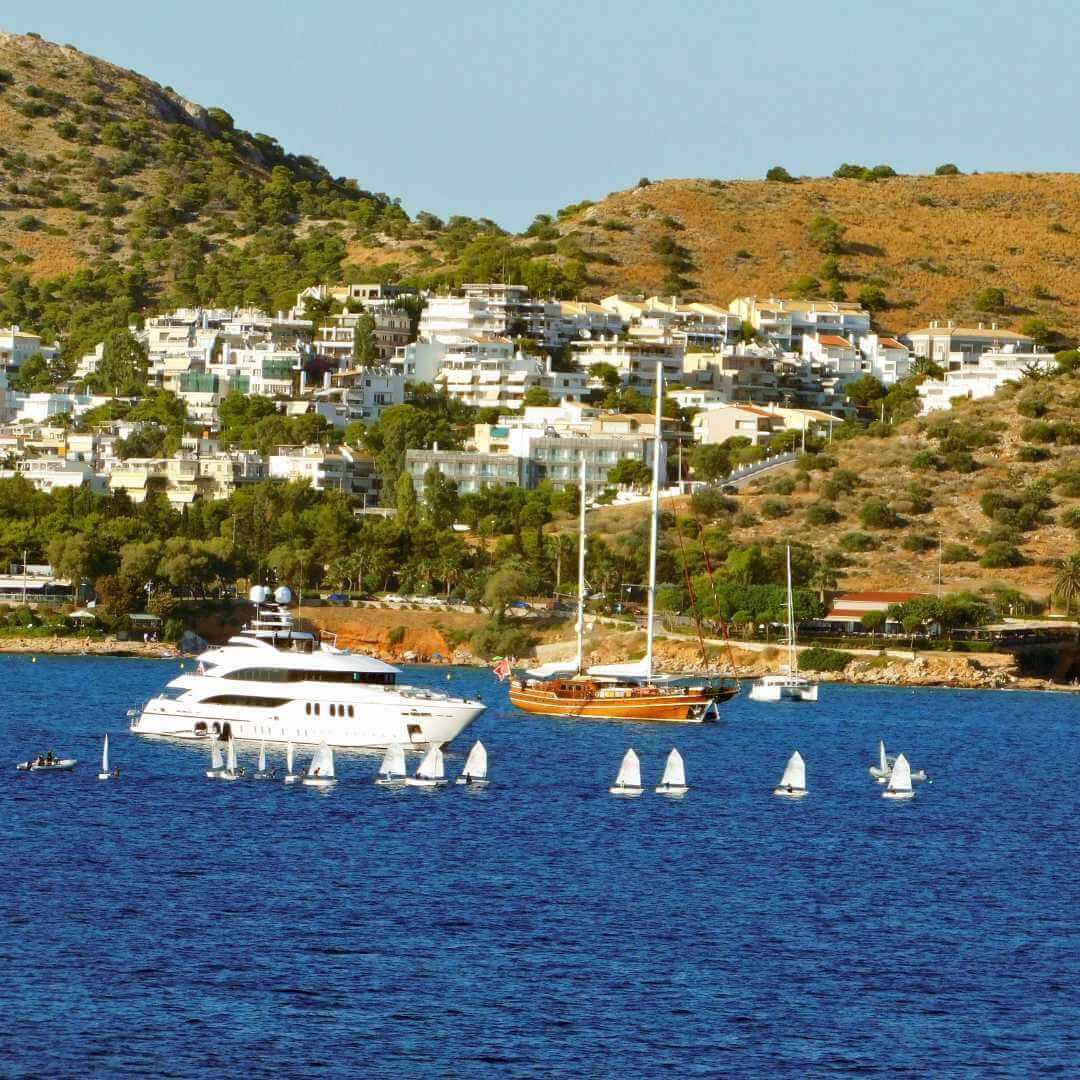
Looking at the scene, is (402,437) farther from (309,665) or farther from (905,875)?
(905,875)

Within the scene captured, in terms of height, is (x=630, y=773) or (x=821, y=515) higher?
(x=821, y=515)

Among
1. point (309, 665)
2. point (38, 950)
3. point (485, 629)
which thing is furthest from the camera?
point (485, 629)

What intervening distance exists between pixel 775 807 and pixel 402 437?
113m

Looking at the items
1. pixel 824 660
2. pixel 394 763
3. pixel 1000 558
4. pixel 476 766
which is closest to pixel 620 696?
pixel 476 766

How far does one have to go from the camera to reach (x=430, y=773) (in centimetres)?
7962

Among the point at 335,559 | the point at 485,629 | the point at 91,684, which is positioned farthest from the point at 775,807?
the point at 335,559

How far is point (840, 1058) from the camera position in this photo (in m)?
43.8

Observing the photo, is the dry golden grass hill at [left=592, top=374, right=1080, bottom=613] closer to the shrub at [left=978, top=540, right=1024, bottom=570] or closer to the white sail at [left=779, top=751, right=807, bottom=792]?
the shrub at [left=978, top=540, right=1024, bottom=570]

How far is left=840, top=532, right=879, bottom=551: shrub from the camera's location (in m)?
163

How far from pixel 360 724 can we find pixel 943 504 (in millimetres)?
93504

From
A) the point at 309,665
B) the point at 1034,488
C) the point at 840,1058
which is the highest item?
the point at 1034,488

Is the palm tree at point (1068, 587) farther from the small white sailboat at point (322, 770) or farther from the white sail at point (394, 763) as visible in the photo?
the small white sailboat at point (322, 770)

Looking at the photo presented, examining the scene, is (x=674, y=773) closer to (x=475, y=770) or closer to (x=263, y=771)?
(x=475, y=770)

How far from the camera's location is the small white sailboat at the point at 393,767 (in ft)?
259
